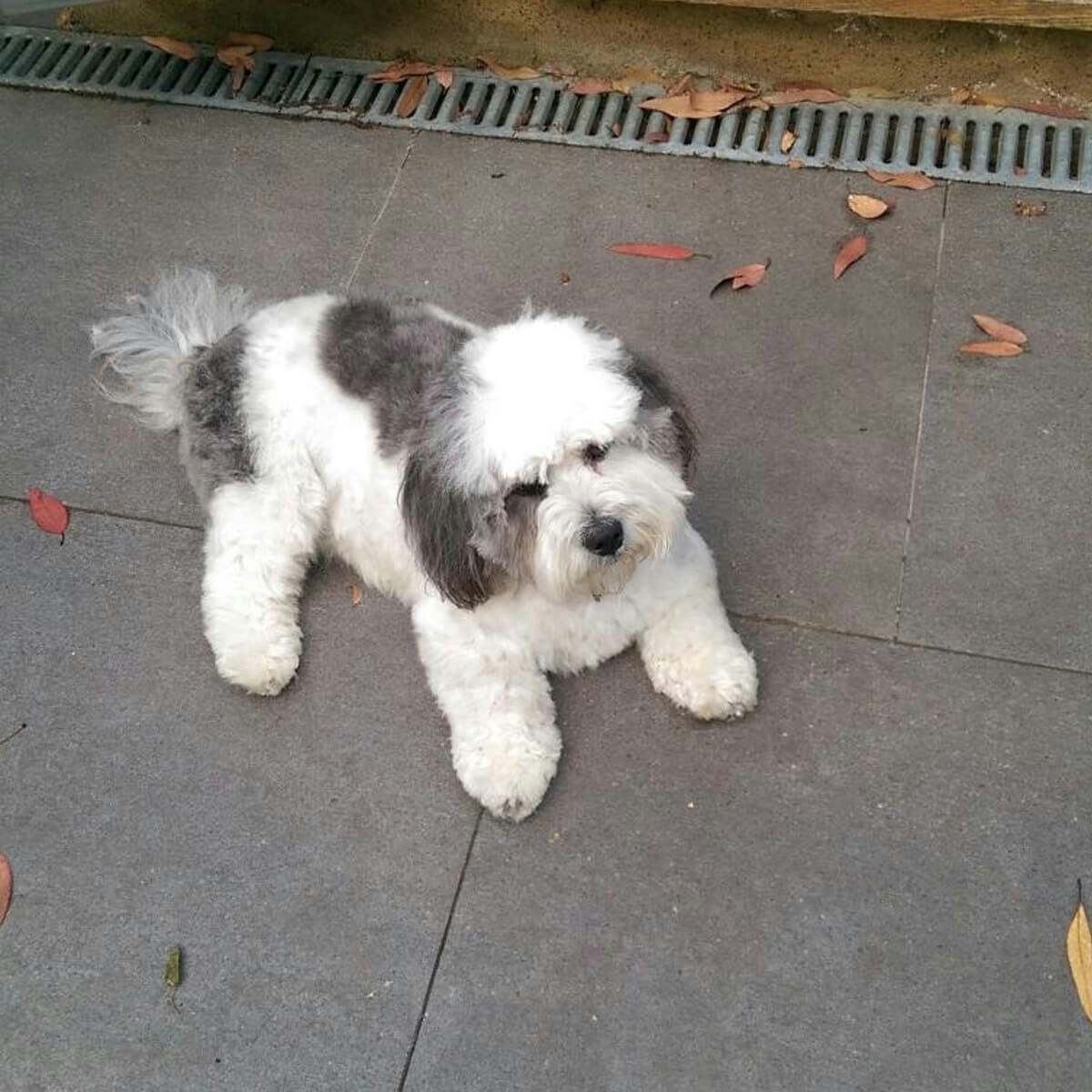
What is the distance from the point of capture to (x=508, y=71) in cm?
511

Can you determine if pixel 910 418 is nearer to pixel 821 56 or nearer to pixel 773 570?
pixel 773 570

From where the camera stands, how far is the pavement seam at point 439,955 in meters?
2.77

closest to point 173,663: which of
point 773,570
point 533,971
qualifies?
point 533,971

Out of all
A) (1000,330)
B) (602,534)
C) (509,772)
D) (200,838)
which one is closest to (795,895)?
(509,772)

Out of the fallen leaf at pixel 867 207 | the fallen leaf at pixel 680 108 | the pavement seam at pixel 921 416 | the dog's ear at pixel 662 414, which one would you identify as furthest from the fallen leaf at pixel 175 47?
the dog's ear at pixel 662 414

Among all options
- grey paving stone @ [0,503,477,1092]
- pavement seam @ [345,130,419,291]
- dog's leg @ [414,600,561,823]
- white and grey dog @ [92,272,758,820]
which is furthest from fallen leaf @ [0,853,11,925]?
pavement seam @ [345,130,419,291]

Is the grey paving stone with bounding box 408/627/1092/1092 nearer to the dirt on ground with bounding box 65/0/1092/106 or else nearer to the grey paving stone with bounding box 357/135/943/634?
the grey paving stone with bounding box 357/135/943/634

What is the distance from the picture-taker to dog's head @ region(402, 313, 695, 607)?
8.38ft

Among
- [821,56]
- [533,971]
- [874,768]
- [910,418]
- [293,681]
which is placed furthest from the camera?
[821,56]

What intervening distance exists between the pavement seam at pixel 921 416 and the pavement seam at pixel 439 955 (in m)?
1.34

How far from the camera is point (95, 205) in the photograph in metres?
4.86

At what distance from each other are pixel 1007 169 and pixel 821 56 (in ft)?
2.98

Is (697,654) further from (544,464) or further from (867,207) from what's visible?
(867,207)

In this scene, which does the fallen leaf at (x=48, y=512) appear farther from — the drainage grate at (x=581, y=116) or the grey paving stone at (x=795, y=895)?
the drainage grate at (x=581, y=116)
